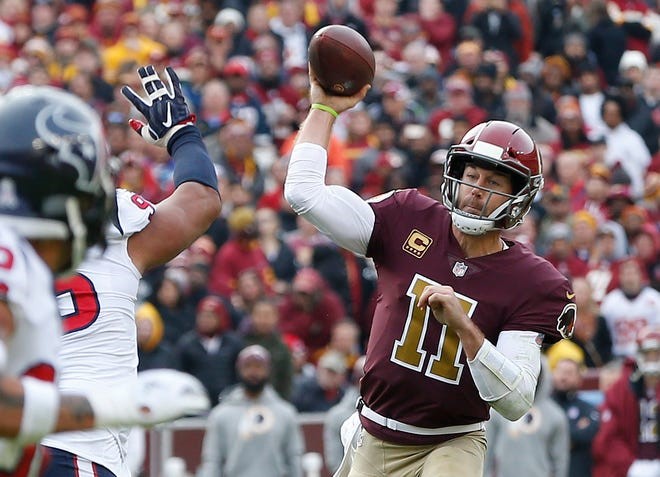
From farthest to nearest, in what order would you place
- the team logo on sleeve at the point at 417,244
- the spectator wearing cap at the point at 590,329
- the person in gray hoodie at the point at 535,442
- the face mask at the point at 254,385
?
the spectator wearing cap at the point at 590,329 → the person in gray hoodie at the point at 535,442 → the face mask at the point at 254,385 → the team logo on sleeve at the point at 417,244

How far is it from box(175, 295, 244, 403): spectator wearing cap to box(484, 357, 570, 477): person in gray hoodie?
70.5 inches

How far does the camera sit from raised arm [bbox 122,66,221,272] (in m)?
4.52

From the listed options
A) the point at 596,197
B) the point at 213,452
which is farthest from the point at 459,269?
the point at 596,197

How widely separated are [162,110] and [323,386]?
18.7ft

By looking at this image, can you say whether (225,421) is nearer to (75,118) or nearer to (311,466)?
(311,466)

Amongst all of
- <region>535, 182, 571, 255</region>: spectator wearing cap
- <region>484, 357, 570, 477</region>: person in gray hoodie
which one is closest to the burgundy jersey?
<region>484, 357, 570, 477</region>: person in gray hoodie

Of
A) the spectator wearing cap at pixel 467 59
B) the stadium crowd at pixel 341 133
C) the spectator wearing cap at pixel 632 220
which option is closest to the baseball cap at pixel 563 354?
the stadium crowd at pixel 341 133

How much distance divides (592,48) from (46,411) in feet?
43.2

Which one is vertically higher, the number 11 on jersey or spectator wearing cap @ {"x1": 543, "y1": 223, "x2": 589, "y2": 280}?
the number 11 on jersey

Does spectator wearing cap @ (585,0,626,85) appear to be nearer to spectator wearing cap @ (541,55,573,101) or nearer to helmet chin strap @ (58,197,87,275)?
spectator wearing cap @ (541,55,573,101)

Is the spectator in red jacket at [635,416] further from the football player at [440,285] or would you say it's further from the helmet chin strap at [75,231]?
the helmet chin strap at [75,231]

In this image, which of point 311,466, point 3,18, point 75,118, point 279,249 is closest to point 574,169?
point 279,249

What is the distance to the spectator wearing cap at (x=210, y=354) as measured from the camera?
32.6ft

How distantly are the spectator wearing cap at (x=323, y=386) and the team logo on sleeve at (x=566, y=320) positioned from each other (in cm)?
515
